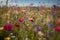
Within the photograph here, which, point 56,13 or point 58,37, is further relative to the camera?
point 56,13

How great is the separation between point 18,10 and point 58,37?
0.50 m

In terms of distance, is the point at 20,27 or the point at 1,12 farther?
the point at 1,12

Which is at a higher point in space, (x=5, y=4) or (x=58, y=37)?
(x=5, y=4)

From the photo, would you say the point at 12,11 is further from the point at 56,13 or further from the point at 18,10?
the point at 56,13

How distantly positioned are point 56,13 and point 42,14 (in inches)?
4.9

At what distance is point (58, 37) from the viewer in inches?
33.1

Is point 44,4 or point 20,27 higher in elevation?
point 44,4

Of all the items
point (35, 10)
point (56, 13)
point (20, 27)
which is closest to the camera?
point (20, 27)

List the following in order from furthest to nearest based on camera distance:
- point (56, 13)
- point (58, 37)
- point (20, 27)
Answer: point (56, 13), point (20, 27), point (58, 37)

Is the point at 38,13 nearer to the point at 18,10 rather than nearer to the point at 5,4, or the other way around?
the point at 18,10

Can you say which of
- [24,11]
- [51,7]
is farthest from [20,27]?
[51,7]

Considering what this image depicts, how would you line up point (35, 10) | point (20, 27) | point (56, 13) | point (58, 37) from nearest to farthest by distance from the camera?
1. point (58, 37)
2. point (20, 27)
3. point (56, 13)
4. point (35, 10)

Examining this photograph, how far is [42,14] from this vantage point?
1262 millimetres

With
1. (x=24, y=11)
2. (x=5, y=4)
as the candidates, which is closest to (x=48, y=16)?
(x=24, y=11)
